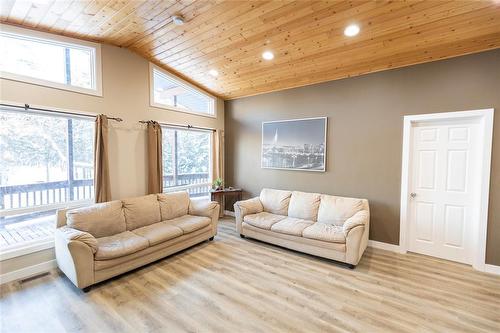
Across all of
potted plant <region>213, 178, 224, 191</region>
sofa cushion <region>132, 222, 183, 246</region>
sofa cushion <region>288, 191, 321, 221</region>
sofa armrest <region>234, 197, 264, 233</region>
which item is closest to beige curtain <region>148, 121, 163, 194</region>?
sofa cushion <region>132, 222, 183, 246</region>

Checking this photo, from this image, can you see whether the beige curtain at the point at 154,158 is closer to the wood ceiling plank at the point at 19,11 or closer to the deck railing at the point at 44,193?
the deck railing at the point at 44,193

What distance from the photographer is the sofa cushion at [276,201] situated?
14.2 feet

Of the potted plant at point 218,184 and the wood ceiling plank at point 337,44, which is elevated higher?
the wood ceiling plank at point 337,44

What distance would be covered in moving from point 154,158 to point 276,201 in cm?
233

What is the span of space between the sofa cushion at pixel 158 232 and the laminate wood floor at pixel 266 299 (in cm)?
36

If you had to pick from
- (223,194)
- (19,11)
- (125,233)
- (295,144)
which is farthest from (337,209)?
(19,11)

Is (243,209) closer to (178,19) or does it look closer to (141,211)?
(141,211)

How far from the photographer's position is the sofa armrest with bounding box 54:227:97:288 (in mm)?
2488

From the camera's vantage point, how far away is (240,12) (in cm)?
272

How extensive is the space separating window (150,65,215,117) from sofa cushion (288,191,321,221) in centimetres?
272

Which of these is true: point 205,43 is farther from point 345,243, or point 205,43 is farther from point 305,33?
point 345,243

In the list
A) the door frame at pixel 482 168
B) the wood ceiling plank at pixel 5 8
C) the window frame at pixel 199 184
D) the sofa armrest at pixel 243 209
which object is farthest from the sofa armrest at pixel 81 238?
the door frame at pixel 482 168

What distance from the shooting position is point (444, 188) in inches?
132

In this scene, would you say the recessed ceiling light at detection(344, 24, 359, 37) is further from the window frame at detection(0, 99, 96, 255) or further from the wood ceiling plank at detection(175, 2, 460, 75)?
the window frame at detection(0, 99, 96, 255)
